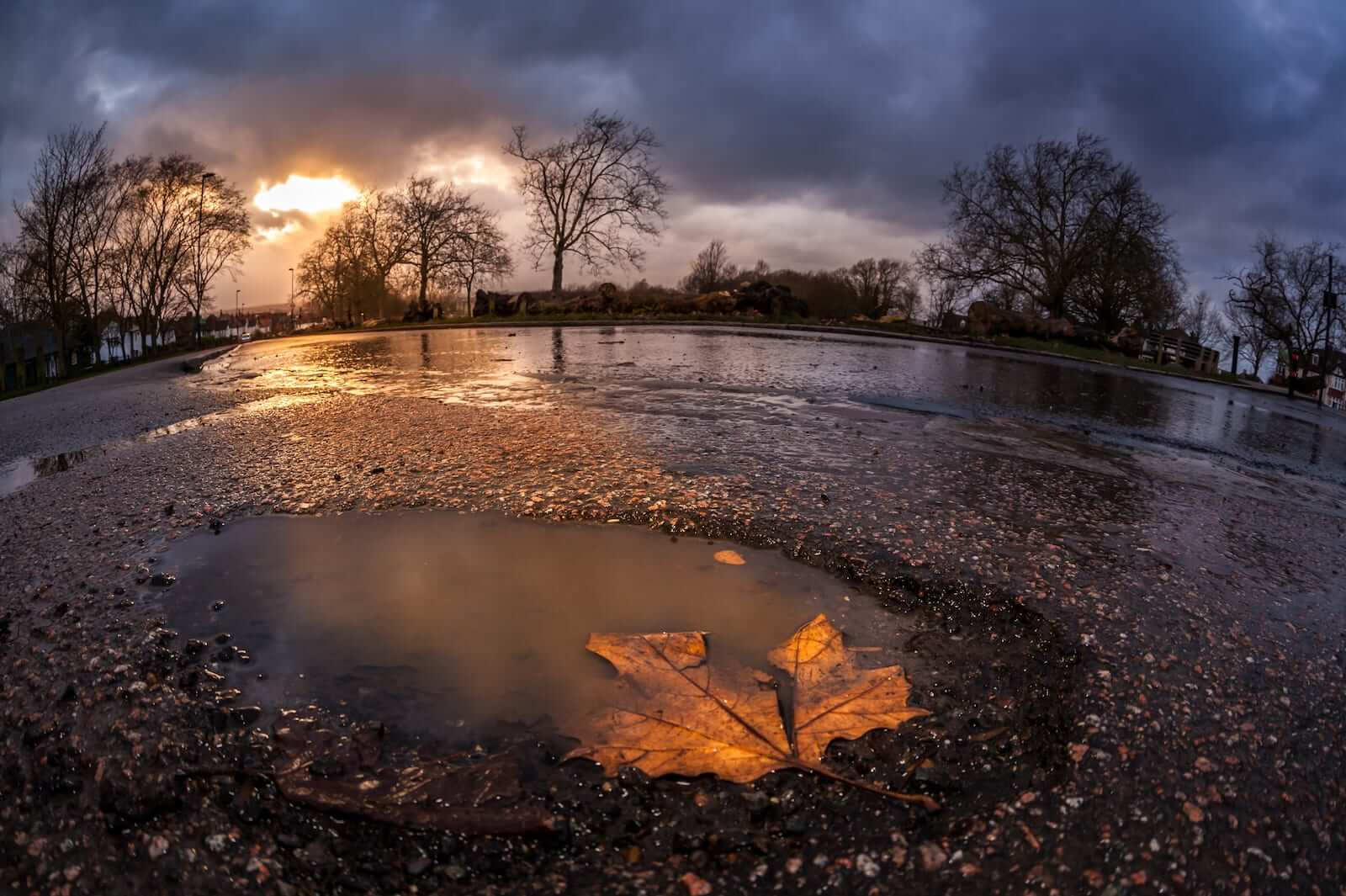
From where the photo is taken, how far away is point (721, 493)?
11.8ft

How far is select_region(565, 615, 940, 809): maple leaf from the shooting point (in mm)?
1581

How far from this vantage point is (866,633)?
2.19 meters

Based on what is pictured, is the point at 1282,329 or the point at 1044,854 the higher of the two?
the point at 1282,329

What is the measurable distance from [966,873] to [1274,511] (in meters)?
3.85

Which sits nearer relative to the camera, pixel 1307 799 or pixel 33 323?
pixel 1307 799

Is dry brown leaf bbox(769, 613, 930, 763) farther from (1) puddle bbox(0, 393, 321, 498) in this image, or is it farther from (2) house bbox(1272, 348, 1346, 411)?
(2) house bbox(1272, 348, 1346, 411)

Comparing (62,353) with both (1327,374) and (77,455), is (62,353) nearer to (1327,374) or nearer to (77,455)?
(77,455)

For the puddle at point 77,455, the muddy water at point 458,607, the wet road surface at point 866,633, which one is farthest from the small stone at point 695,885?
the puddle at point 77,455

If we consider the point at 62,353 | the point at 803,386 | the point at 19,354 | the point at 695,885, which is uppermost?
the point at 803,386

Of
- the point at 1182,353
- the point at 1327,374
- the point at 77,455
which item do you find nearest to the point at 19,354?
the point at 77,455

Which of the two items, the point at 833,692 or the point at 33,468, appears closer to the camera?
the point at 833,692

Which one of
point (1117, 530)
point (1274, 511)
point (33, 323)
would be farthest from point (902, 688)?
point (33, 323)

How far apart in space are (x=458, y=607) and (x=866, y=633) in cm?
132

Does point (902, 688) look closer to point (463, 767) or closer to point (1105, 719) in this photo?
point (1105, 719)
